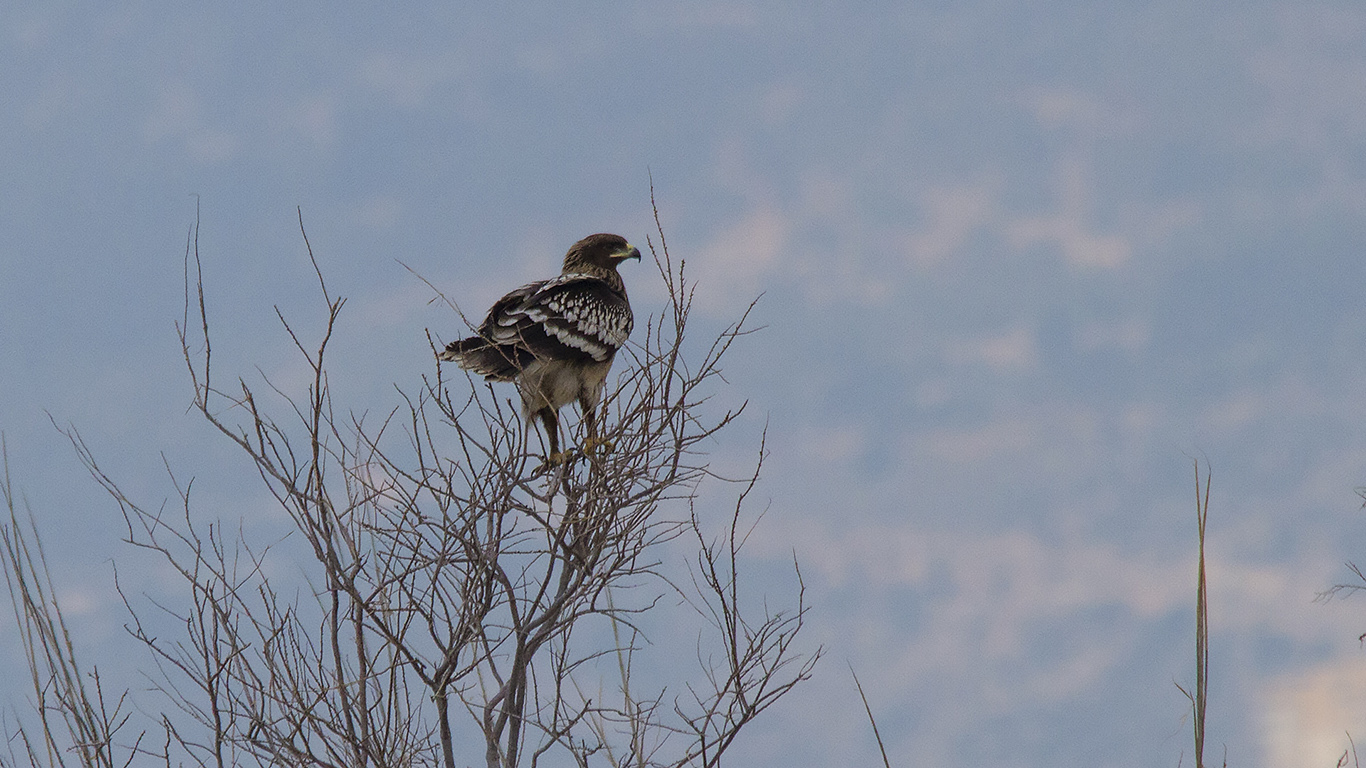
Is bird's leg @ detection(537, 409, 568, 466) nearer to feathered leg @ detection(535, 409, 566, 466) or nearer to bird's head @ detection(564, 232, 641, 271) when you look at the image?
feathered leg @ detection(535, 409, 566, 466)

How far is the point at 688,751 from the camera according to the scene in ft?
14.1

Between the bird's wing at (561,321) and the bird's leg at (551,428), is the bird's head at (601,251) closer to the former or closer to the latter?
the bird's wing at (561,321)

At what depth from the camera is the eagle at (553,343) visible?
5706 millimetres

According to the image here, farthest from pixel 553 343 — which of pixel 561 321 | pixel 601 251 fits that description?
pixel 601 251

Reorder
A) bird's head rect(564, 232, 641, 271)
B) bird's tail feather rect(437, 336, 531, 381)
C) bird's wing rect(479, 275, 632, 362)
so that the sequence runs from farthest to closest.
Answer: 1. bird's head rect(564, 232, 641, 271)
2. bird's wing rect(479, 275, 632, 362)
3. bird's tail feather rect(437, 336, 531, 381)

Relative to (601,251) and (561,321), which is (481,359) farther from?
(601,251)

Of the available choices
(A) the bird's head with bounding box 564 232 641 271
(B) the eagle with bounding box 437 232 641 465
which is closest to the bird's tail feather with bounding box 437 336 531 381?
(B) the eagle with bounding box 437 232 641 465

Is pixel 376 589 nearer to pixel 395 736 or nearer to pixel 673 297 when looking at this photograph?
pixel 395 736

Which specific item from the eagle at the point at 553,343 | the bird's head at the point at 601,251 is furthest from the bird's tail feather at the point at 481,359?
the bird's head at the point at 601,251

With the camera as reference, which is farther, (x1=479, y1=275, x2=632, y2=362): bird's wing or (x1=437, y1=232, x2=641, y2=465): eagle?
(x1=479, y1=275, x2=632, y2=362): bird's wing

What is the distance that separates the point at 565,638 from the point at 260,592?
117cm

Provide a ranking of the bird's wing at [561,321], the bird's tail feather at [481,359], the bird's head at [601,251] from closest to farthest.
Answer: the bird's tail feather at [481,359], the bird's wing at [561,321], the bird's head at [601,251]

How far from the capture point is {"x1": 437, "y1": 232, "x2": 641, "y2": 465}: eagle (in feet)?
18.7

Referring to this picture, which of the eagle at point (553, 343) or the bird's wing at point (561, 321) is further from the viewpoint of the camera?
the bird's wing at point (561, 321)
